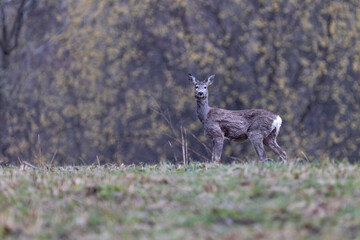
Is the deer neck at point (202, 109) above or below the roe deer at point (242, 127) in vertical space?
above

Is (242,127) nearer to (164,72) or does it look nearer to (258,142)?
(258,142)

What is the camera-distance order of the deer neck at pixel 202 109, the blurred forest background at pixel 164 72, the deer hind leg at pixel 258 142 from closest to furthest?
the deer hind leg at pixel 258 142
the deer neck at pixel 202 109
the blurred forest background at pixel 164 72

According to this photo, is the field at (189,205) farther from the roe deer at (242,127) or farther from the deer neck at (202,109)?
the deer neck at (202,109)

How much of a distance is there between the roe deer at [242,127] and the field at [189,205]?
A: 3.23 m

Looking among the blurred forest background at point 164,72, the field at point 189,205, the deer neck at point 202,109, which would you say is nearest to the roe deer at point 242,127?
the deer neck at point 202,109

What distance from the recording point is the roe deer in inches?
448

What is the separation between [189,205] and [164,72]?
1273 centimetres

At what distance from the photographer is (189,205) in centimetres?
655

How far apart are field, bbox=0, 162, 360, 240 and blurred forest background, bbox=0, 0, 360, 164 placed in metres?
9.89

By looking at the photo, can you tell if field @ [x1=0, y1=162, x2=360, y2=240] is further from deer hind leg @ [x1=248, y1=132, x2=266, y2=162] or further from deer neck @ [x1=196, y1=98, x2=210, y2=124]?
deer neck @ [x1=196, y1=98, x2=210, y2=124]

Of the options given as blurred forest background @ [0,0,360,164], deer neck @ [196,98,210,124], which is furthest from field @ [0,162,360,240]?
blurred forest background @ [0,0,360,164]

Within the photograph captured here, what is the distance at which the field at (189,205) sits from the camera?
581 centimetres

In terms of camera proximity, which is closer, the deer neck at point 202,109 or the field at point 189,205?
the field at point 189,205

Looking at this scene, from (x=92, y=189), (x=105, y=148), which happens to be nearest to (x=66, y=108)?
(x=105, y=148)
